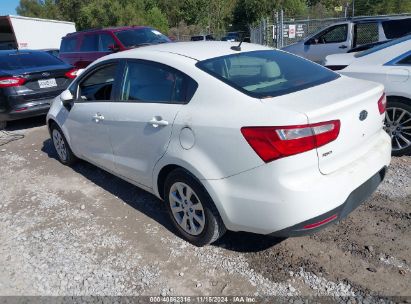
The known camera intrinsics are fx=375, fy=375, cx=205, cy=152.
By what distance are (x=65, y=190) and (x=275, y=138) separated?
3246mm

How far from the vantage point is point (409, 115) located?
4.47 meters

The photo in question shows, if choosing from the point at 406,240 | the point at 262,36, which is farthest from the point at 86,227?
the point at 262,36

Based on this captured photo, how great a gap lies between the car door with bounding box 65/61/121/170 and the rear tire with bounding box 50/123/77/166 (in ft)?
1.31

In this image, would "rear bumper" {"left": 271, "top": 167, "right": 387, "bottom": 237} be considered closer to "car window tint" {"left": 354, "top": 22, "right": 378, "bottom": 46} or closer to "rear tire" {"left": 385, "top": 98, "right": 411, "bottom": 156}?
"rear tire" {"left": 385, "top": 98, "right": 411, "bottom": 156}

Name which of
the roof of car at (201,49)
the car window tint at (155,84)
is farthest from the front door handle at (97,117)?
the roof of car at (201,49)

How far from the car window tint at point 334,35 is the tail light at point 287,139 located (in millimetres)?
9339

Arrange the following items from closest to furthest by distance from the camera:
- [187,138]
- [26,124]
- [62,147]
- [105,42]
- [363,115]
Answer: [363,115] → [187,138] → [62,147] → [26,124] → [105,42]

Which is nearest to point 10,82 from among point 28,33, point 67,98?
point 67,98

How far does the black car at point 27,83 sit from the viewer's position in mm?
7082

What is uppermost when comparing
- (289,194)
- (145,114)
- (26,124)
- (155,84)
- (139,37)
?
(139,37)

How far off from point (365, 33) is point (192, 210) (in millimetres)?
9572

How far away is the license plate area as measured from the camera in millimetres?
7402

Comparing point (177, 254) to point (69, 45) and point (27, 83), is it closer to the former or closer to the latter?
point (27, 83)

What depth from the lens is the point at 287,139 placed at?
2.41 m
